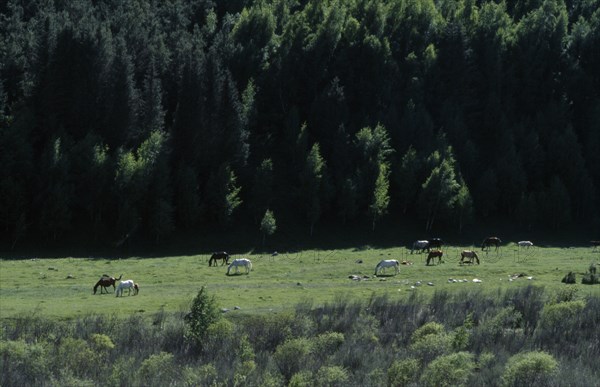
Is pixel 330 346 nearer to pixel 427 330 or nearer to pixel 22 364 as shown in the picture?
pixel 427 330

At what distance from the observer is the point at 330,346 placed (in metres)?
35.2

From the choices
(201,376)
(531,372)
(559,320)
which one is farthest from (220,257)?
(531,372)

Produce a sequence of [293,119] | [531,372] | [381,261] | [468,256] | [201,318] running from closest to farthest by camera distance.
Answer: [531,372]
[201,318]
[381,261]
[468,256]
[293,119]

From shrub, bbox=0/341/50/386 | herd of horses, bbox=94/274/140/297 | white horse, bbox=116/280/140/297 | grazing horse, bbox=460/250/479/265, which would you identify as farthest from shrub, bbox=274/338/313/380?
grazing horse, bbox=460/250/479/265

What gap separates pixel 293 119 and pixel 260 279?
4758cm

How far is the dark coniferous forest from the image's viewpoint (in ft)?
292

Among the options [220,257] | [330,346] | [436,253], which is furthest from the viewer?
[220,257]

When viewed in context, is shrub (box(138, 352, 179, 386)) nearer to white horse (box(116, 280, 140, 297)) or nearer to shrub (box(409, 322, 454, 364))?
shrub (box(409, 322, 454, 364))

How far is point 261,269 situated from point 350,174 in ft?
117

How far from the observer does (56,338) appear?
3603 centimetres

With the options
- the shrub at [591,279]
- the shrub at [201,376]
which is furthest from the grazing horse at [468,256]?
the shrub at [201,376]

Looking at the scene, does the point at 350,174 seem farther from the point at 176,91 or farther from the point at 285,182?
the point at 176,91

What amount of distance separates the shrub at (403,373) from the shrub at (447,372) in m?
0.40

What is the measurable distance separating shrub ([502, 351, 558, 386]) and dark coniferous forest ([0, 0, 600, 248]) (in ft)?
191
